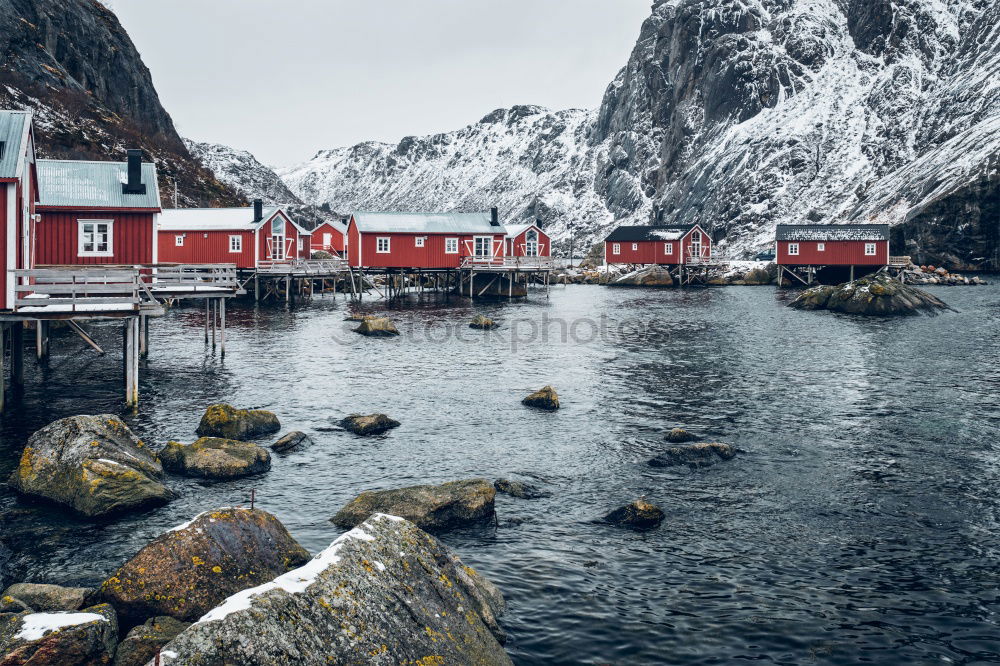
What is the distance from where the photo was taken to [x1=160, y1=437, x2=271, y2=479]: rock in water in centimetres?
1800

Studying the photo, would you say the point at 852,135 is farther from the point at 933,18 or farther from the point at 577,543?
the point at 577,543

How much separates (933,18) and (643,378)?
16125 centimetres

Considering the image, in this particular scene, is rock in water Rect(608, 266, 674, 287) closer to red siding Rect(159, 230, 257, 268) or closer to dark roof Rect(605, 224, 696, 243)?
dark roof Rect(605, 224, 696, 243)

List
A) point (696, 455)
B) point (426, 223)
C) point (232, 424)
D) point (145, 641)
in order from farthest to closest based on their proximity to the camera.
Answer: point (426, 223)
point (232, 424)
point (696, 455)
point (145, 641)

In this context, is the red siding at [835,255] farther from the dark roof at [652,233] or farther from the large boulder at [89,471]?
the large boulder at [89,471]

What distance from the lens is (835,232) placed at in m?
89.6

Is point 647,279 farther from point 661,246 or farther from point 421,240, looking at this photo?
point 421,240

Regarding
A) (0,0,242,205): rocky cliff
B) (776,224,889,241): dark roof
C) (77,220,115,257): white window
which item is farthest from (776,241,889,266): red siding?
(77,220,115,257): white window

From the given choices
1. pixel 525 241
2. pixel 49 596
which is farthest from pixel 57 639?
pixel 525 241

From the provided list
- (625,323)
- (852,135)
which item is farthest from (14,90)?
(852,135)

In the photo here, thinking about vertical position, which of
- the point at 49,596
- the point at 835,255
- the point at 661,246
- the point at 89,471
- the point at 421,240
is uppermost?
the point at 661,246

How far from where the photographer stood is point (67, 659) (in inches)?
328

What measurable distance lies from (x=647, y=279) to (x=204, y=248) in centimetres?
5575

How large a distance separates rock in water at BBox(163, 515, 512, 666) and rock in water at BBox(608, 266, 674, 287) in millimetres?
91628
